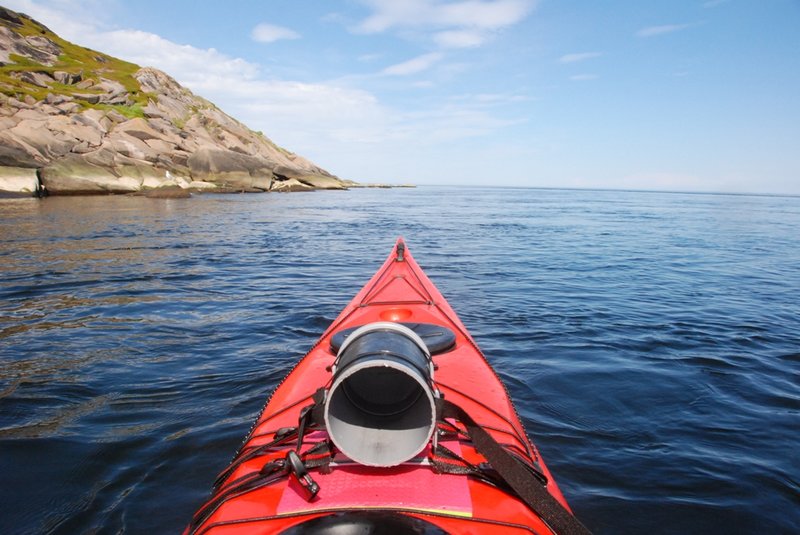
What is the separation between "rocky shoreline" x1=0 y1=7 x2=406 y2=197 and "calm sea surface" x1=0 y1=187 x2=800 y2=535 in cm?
1875

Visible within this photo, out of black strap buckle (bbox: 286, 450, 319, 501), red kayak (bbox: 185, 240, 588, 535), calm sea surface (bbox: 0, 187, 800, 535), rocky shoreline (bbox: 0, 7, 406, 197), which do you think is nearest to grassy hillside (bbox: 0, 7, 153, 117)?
rocky shoreline (bbox: 0, 7, 406, 197)

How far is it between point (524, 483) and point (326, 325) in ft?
16.8

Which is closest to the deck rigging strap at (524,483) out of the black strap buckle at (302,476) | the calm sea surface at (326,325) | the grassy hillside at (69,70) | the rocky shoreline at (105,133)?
the black strap buckle at (302,476)

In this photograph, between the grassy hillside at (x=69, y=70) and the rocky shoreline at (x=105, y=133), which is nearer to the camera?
the rocky shoreline at (x=105, y=133)

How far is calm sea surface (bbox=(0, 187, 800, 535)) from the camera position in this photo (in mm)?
3215

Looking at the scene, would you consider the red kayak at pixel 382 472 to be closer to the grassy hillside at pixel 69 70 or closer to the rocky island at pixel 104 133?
the rocky island at pixel 104 133

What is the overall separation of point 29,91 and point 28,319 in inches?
1625

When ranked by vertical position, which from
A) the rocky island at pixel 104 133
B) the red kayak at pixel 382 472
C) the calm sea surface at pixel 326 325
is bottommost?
the calm sea surface at pixel 326 325

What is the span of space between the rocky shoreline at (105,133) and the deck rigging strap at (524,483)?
30908 mm

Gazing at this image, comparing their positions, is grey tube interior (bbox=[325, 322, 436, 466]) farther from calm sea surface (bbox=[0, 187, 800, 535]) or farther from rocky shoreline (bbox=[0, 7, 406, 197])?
rocky shoreline (bbox=[0, 7, 406, 197])

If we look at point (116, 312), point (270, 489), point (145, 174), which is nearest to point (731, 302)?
point (270, 489)

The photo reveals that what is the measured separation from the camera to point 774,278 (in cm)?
1052

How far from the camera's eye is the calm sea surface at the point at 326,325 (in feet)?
10.5

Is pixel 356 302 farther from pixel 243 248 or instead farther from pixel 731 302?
pixel 243 248
